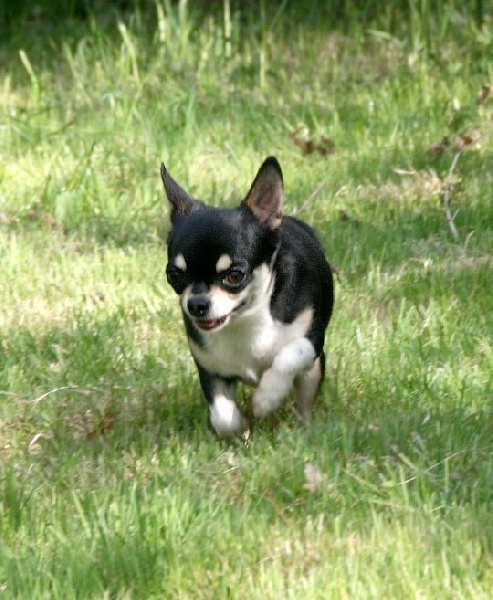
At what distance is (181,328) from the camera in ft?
18.2

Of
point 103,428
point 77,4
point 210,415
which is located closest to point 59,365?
point 103,428

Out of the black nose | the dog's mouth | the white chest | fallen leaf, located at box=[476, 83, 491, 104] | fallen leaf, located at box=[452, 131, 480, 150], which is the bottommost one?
fallen leaf, located at box=[476, 83, 491, 104]

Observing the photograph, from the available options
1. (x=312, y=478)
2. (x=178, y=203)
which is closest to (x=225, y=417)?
(x=312, y=478)

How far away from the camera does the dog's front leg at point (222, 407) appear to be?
444cm

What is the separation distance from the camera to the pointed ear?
439 cm

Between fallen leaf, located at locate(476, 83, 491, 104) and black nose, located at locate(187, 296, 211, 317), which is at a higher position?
black nose, located at locate(187, 296, 211, 317)

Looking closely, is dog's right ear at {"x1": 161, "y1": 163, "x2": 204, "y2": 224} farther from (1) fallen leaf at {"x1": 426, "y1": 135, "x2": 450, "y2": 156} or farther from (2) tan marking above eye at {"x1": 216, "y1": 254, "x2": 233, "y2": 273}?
(1) fallen leaf at {"x1": 426, "y1": 135, "x2": 450, "y2": 156}

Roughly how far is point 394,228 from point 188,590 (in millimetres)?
3213

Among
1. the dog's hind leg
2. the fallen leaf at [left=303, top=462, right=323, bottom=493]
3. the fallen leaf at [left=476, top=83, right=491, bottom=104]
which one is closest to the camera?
the fallen leaf at [left=303, top=462, right=323, bottom=493]

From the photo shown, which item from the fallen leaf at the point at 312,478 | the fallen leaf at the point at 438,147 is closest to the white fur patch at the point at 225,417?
the fallen leaf at the point at 312,478

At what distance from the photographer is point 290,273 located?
4.48 metres

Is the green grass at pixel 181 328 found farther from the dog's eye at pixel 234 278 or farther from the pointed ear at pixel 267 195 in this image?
the pointed ear at pixel 267 195

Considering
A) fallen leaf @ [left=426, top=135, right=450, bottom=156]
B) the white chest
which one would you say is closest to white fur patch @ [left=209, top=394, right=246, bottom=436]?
the white chest

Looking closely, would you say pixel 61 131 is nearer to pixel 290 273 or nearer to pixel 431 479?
pixel 290 273
